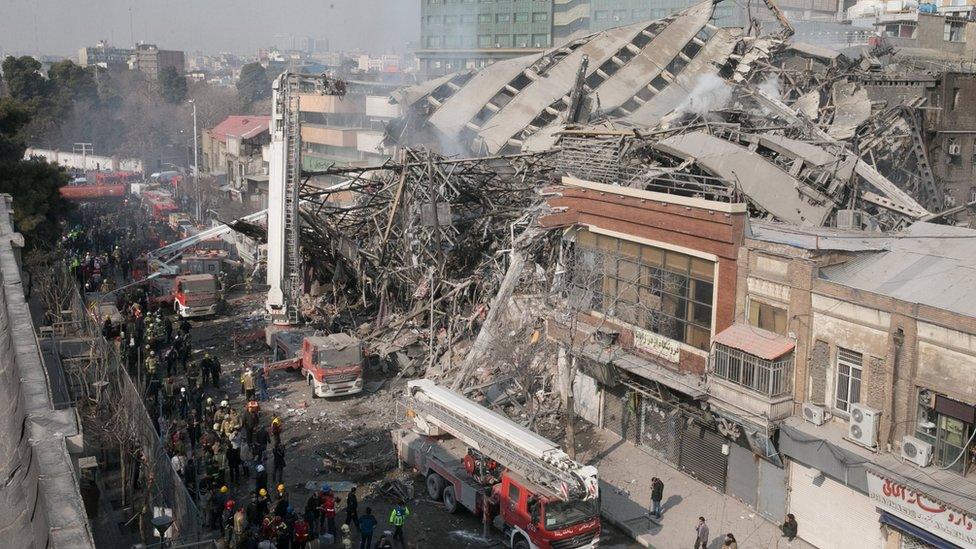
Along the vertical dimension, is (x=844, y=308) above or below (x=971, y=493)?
above

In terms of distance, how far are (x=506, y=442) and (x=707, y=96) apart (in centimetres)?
3058

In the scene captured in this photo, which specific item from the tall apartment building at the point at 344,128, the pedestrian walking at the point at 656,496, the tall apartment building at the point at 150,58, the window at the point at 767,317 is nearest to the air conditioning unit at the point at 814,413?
the window at the point at 767,317

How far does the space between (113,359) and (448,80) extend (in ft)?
117

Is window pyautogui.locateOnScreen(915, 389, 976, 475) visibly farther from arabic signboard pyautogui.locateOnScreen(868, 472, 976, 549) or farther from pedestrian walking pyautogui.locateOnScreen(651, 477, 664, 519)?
pedestrian walking pyautogui.locateOnScreen(651, 477, 664, 519)

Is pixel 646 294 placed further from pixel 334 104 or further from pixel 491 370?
pixel 334 104

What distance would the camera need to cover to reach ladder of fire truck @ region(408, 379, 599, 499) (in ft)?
60.8

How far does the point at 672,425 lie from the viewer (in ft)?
80.4

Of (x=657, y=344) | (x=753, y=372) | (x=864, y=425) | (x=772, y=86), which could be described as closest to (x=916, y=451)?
(x=864, y=425)

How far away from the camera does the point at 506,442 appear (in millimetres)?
19906

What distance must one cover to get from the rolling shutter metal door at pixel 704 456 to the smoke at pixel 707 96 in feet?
68.6

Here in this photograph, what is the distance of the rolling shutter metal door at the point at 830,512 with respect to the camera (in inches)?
749

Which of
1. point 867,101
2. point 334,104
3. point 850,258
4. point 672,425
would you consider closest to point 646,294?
point 672,425

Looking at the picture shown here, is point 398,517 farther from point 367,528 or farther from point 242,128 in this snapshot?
point 242,128

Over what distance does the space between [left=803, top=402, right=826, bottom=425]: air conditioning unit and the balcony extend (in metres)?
0.46
